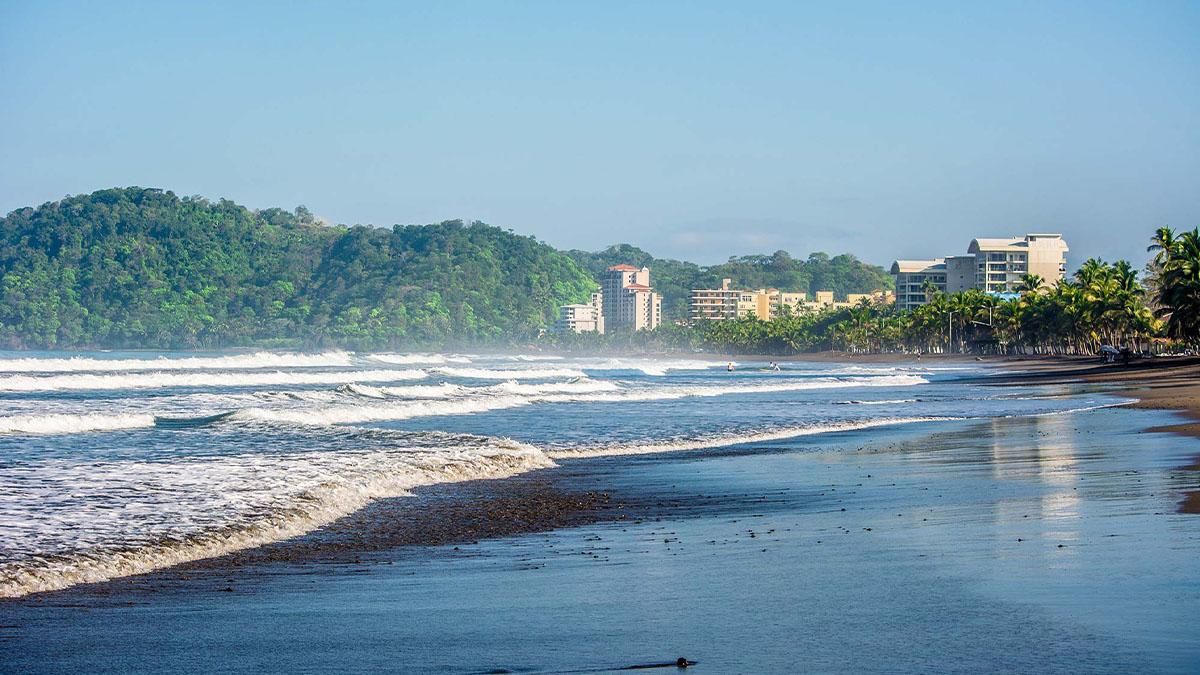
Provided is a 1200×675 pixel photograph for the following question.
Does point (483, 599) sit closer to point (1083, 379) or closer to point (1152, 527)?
point (1152, 527)

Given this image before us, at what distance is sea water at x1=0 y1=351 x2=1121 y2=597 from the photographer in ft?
35.6

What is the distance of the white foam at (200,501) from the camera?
9.64 m

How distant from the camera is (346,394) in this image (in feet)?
137

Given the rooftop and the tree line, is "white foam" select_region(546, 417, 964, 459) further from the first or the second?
the rooftop

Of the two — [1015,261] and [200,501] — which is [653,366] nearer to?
[1015,261]

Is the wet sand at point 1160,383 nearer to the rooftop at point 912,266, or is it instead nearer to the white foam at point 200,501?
the white foam at point 200,501

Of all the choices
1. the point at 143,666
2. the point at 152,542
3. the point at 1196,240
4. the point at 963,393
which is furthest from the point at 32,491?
the point at 1196,240

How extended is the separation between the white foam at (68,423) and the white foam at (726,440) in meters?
11.5

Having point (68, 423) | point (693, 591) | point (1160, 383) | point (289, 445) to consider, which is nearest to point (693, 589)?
point (693, 591)

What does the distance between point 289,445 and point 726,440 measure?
9239 millimetres

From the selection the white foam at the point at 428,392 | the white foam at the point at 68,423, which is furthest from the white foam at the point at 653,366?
the white foam at the point at 68,423

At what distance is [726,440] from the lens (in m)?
24.0

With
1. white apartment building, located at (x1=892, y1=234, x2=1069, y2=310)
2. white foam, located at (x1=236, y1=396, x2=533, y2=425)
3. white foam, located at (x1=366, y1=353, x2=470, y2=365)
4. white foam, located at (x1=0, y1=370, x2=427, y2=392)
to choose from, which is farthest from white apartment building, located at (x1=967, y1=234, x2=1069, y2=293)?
white foam, located at (x1=236, y1=396, x2=533, y2=425)

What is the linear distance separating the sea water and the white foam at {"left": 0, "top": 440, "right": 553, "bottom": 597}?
0.10 feet
